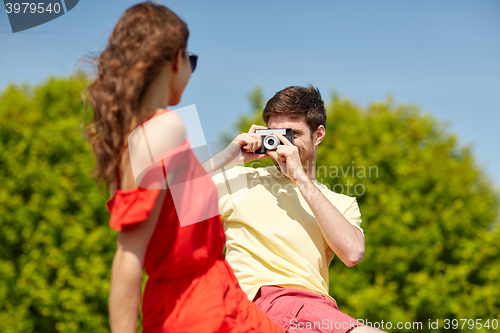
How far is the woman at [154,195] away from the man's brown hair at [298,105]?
1418 mm

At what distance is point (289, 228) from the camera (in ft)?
7.87

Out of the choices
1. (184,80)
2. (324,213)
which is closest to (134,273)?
(184,80)

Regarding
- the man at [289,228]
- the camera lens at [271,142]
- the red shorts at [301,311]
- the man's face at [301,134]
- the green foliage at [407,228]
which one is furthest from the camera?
the green foliage at [407,228]

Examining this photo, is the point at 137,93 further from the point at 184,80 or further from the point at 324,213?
the point at 324,213

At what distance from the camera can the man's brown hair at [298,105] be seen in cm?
269

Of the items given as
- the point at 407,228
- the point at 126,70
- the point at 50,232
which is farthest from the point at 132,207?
the point at 407,228

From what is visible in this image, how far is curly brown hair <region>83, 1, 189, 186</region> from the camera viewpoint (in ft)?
3.93

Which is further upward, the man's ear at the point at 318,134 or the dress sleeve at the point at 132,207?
the dress sleeve at the point at 132,207

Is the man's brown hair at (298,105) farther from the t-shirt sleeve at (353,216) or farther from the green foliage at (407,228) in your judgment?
the green foliage at (407,228)

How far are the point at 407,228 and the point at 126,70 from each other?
802 centimetres

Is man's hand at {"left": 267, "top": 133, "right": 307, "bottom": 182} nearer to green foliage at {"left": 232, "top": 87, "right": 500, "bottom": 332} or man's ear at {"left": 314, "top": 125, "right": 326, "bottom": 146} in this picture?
man's ear at {"left": 314, "top": 125, "right": 326, "bottom": 146}

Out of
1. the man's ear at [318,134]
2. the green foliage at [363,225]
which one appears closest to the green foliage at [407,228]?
the green foliage at [363,225]

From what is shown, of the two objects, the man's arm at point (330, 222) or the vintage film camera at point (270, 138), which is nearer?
the man's arm at point (330, 222)

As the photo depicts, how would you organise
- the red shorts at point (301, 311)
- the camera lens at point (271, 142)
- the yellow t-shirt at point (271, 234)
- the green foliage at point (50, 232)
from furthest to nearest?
1. the green foliage at point (50, 232)
2. the camera lens at point (271, 142)
3. the yellow t-shirt at point (271, 234)
4. the red shorts at point (301, 311)
